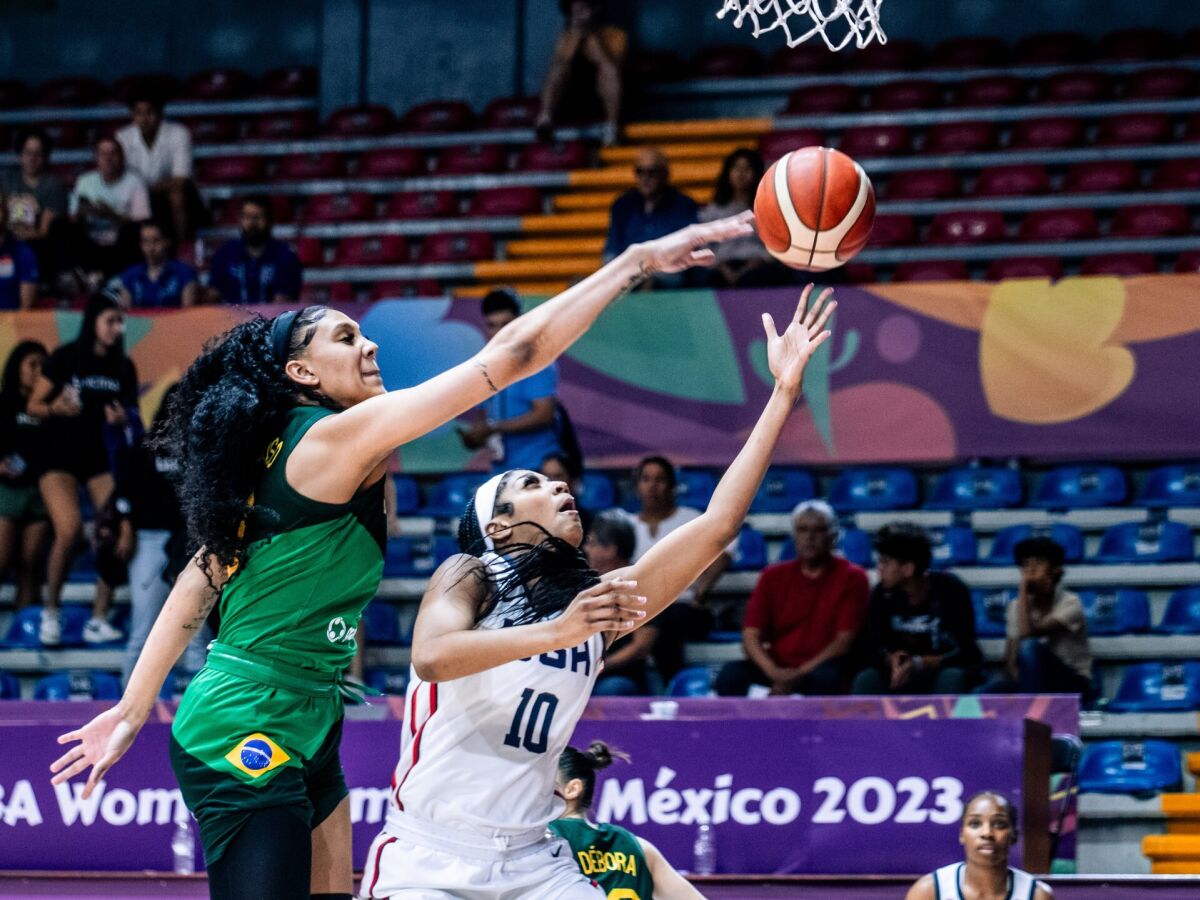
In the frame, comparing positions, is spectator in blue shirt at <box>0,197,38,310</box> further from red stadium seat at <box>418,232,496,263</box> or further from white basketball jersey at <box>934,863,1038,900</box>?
white basketball jersey at <box>934,863,1038,900</box>

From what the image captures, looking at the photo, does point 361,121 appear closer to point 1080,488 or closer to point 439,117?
point 439,117

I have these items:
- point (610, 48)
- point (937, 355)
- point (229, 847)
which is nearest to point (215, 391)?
point (229, 847)

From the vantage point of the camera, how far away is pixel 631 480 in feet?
34.0

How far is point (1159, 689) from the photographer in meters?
8.59

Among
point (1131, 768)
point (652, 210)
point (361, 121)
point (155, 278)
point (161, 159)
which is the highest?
point (361, 121)

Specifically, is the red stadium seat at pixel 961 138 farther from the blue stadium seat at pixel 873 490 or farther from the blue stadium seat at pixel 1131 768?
the blue stadium seat at pixel 1131 768

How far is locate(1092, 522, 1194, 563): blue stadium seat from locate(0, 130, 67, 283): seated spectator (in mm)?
7287

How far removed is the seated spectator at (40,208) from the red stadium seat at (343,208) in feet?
6.48

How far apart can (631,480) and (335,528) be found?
6.63 m

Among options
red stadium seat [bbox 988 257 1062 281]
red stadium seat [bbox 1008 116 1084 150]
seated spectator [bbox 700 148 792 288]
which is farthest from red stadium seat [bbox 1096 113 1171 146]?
seated spectator [bbox 700 148 792 288]

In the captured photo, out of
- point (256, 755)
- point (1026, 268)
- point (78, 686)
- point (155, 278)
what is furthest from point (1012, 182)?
point (256, 755)

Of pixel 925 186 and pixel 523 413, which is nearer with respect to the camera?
pixel 523 413

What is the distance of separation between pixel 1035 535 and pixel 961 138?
13.4 ft

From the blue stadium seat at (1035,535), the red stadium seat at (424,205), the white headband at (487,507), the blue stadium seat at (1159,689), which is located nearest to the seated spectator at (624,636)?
the blue stadium seat at (1035,535)
